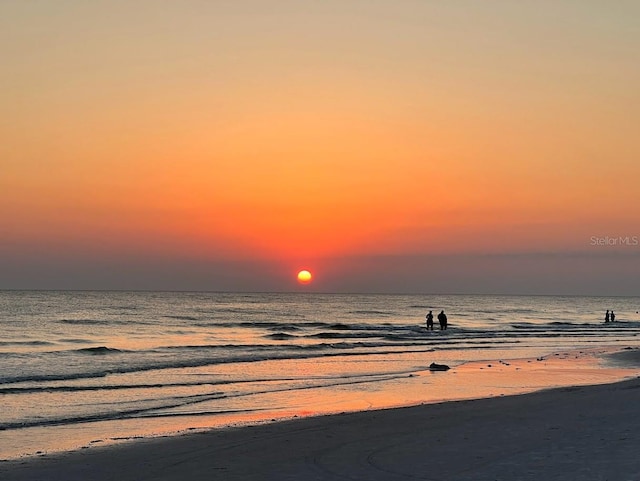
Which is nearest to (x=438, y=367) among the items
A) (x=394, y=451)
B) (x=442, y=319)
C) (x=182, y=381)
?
(x=182, y=381)

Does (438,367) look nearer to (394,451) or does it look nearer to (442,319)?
(394,451)

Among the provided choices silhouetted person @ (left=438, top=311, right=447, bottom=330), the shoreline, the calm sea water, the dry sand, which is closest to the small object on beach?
the calm sea water

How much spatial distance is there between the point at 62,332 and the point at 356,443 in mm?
50647

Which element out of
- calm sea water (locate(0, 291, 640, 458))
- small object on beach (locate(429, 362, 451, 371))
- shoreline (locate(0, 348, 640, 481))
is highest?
shoreline (locate(0, 348, 640, 481))

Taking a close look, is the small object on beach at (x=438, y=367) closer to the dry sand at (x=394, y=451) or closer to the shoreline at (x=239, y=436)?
the shoreline at (x=239, y=436)

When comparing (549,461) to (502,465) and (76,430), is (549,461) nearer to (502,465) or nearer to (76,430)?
(502,465)

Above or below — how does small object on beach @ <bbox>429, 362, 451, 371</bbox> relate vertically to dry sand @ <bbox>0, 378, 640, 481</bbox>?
below

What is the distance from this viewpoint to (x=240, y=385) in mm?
23312

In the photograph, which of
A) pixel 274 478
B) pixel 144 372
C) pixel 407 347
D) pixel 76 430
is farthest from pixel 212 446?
pixel 407 347

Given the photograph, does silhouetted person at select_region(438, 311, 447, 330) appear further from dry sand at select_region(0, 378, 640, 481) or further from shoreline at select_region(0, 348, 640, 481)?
dry sand at select_region(0, 378, 640, 481)

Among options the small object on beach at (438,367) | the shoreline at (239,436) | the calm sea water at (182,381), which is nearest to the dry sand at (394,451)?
the shoreline at (239,436)

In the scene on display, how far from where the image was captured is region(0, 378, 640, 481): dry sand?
9.99 meters

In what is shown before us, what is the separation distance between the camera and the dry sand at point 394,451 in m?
9.99

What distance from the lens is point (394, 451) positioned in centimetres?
1166
